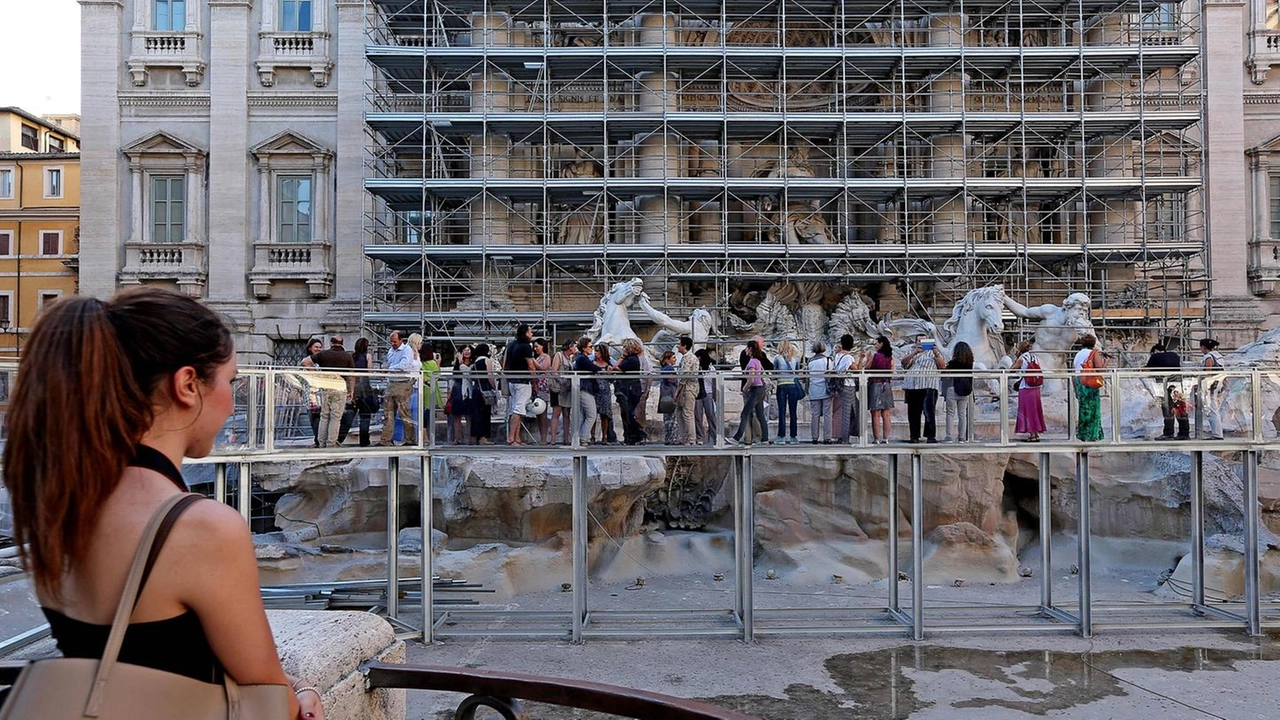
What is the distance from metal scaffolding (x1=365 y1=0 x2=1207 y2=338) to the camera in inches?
1105

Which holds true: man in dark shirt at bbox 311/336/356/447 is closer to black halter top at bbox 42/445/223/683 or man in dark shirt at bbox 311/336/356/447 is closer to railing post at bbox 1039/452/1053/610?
railing post at bbox 1039/452/1053/610

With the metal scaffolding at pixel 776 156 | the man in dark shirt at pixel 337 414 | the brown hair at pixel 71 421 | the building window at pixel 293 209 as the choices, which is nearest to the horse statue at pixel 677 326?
the metal scaffolding at pixel 776 156

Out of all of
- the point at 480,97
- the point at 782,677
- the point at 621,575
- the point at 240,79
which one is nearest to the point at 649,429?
the point at 782,677

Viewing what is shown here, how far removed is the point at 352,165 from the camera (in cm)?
3092

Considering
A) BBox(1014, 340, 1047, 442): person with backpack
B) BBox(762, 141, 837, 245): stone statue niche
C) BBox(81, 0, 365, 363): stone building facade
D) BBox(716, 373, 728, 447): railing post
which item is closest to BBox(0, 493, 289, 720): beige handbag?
BBox(716, 373, 728, 447): railing post

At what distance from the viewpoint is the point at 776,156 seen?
30562 mm

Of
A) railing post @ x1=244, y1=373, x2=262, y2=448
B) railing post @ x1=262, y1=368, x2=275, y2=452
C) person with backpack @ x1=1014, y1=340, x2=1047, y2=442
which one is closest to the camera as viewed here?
railing post @ x1=244, y1=373, x2=262, y2=448

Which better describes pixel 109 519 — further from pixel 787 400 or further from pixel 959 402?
pixel 959 402

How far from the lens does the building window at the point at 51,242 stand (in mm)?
41969

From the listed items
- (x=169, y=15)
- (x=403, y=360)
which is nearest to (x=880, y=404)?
(x=403, y=360)

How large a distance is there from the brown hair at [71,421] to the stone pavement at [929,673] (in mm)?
9187

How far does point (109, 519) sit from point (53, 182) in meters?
48.9

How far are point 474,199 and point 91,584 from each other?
28041 millimetres

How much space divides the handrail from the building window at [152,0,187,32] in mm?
33763
